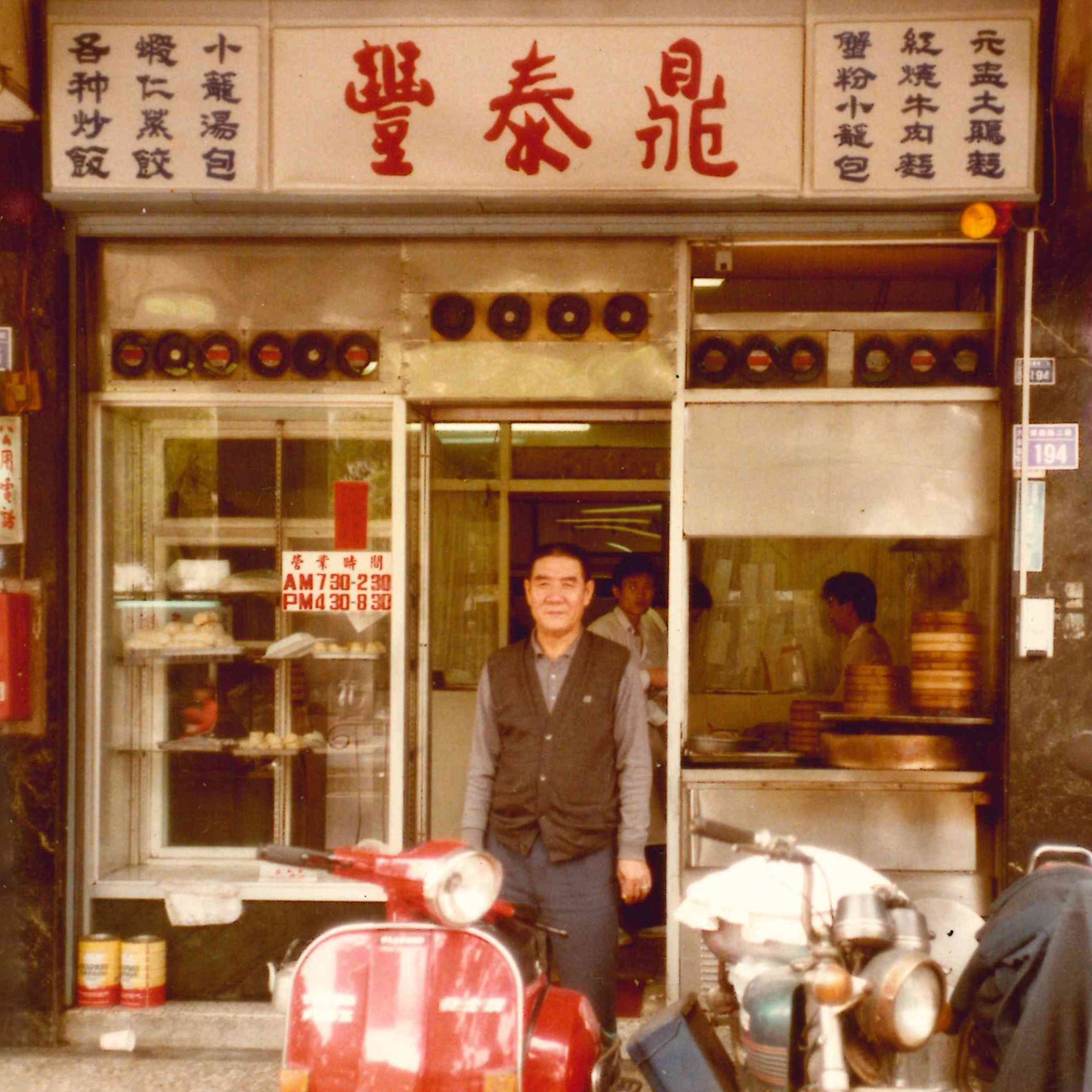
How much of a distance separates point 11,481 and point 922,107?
14.7 ft

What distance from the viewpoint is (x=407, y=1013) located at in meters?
3.72

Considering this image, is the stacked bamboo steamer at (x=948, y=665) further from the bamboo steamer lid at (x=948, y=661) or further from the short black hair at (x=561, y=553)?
the short black hair at (x=561, y=553)

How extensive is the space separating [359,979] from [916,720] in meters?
3.19

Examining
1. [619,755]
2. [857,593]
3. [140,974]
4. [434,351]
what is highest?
[434,351]

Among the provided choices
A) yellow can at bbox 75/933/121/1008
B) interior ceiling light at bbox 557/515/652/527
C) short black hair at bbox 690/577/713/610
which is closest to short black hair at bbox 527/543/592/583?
yellow can at bbox 75/933/121/1008

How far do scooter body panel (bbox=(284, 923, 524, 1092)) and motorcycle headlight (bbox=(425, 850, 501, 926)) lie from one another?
0.15m

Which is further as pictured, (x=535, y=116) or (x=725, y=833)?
(x=535, y=116)

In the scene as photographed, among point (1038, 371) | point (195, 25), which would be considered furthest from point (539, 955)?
point (195, 25)

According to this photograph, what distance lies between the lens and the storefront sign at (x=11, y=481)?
5.94 metres

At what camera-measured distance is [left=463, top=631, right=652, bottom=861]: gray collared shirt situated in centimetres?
493

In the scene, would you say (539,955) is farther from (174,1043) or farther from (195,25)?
(195,25)

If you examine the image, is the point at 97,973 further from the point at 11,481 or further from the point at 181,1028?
the point at 11,481

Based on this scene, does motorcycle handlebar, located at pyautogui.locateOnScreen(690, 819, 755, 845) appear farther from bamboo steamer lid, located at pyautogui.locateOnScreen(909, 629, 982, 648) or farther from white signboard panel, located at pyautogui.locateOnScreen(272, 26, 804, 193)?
white signboard panel, located at pyautogui.locateOnScreen(272, 26, 804, 193)

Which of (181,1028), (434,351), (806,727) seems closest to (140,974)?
(181,1028)
